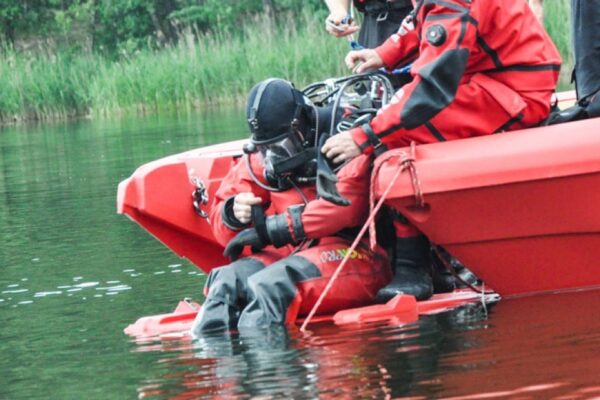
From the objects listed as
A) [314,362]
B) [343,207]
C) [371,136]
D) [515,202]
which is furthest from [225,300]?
[515,202]

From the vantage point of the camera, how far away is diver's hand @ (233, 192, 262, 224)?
7.39m

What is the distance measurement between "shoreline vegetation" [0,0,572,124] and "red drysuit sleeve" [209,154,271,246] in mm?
15665

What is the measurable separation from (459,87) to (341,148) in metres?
0.57

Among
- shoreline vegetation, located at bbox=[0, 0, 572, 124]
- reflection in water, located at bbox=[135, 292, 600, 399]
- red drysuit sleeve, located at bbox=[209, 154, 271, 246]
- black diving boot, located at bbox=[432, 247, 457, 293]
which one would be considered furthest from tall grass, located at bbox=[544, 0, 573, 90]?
reflection in water, located at bbox=[135, 292, 600, 399]

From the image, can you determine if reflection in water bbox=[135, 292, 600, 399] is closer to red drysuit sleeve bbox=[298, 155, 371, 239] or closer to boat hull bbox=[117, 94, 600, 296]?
boat hull bbox=[117, 94, 600, 296]

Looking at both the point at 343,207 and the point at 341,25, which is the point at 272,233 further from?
the point at 341,25

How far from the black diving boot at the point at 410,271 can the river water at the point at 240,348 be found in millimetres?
209

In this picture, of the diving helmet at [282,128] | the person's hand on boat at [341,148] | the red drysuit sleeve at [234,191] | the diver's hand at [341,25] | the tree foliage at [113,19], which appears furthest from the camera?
the tree foliage at [113,19]

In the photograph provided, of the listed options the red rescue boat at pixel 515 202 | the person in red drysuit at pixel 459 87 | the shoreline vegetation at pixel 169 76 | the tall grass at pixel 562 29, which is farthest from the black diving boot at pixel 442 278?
the shoreline vegetation at pixel 169 76

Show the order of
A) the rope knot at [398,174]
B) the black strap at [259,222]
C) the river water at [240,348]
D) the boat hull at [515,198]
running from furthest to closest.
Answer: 1. the black strap at [259,222]
2. the rope knot at [398,174]
3. the boat hull at [515,198]
4. the river water at [240,348]

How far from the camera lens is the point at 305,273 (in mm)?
7078

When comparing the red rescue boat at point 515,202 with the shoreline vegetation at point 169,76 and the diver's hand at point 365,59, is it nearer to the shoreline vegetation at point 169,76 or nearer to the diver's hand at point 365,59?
the diver's hand at point 365,59

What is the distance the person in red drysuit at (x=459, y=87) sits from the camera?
6762 millimetres

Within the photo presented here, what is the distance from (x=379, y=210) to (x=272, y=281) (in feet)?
2.16
